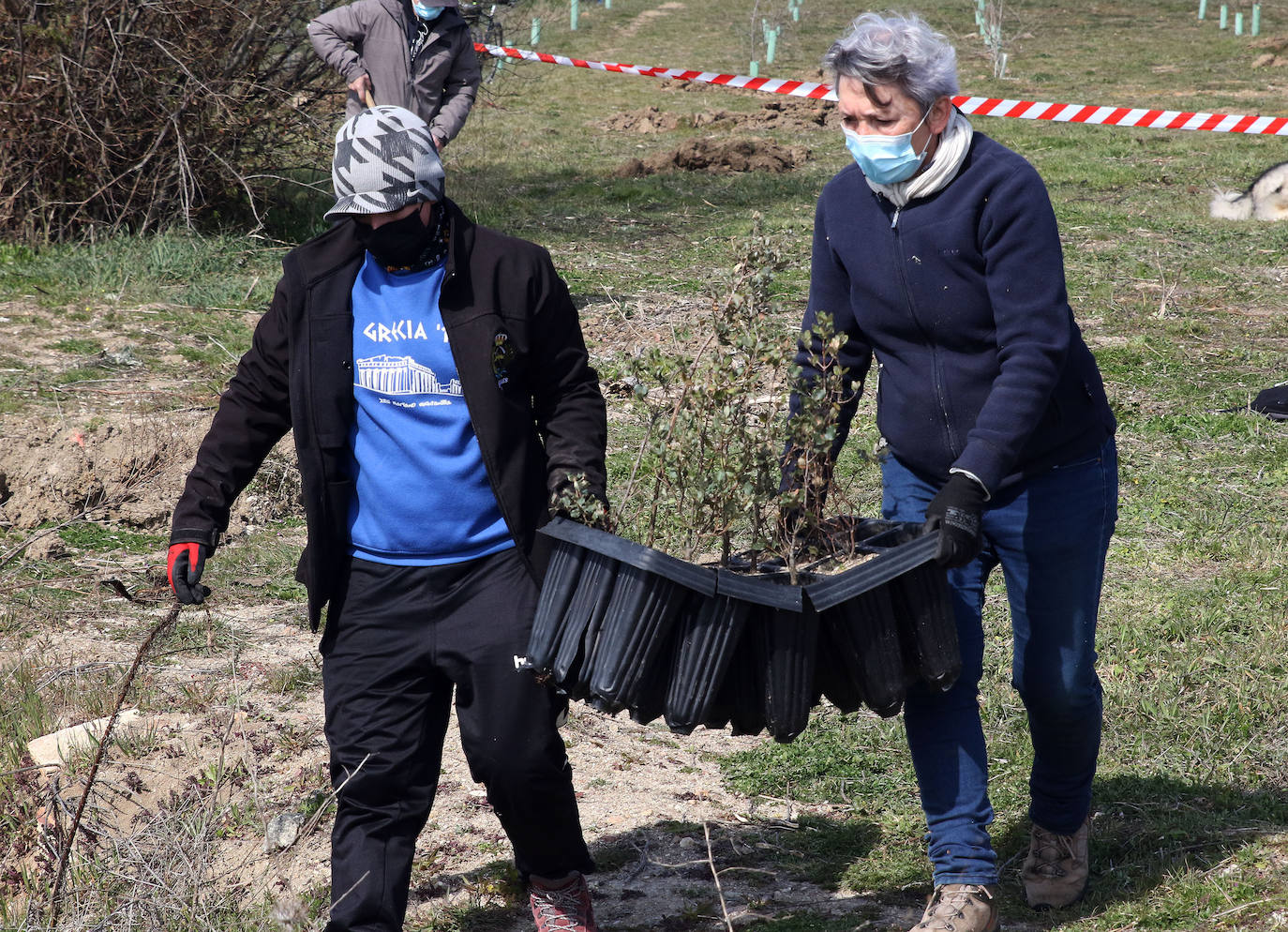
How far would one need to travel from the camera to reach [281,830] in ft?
11.9

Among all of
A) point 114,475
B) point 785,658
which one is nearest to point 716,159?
point 114,475

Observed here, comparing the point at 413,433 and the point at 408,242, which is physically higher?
the point at 408,242

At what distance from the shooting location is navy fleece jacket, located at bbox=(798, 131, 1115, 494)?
8.48ft

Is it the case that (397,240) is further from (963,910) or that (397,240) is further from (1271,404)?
(1271,404)

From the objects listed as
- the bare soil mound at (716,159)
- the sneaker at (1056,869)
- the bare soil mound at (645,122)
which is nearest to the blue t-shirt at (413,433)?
the sneaker at (1056,869)

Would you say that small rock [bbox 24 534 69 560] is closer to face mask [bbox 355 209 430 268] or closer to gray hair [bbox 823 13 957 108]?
face mask [bbox 355 209 430 268]

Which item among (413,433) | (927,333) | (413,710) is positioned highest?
(927,333)

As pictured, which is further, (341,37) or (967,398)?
(341,37)

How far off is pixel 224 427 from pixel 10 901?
1358 mm

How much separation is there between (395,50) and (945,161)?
5.25 metres

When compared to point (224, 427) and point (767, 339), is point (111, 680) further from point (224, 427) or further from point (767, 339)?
point (767, 339)

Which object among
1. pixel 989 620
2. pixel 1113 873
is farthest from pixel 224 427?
pixel 989 620

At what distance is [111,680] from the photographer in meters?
4.30

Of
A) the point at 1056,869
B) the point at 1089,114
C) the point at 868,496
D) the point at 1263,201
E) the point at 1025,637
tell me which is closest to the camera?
the point at 1025,637
